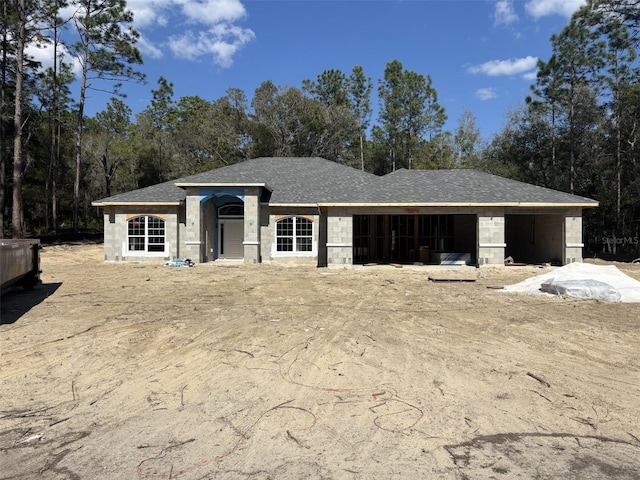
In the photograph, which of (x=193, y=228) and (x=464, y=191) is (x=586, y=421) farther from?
(x=193, y=228)

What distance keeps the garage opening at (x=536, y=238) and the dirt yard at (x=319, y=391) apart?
38.7ft

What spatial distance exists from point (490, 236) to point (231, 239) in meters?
13.2

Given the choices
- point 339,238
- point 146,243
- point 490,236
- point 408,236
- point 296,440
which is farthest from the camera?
point 408,236

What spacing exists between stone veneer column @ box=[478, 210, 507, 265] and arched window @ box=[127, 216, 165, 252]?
15587mm

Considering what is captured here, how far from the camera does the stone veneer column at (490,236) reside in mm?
18859

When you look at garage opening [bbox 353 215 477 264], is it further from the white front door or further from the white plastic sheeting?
the white plastic sheeting

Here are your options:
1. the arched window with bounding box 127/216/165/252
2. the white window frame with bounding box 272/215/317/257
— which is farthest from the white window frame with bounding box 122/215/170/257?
the white window frame with bounding box 272/215/317/257

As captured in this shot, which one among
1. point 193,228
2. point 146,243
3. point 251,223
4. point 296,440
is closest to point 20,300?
point 296,440

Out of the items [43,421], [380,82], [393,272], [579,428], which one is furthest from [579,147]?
[43,421]

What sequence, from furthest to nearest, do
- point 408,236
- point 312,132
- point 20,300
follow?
point 312,132 → point 408,236 → point 20,300

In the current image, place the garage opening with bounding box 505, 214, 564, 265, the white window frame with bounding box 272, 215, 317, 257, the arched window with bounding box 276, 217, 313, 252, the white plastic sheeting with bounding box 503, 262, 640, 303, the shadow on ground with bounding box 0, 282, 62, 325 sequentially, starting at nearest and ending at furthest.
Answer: the shadow on ground with bounding box 0, 282, 62, 325 → the white plastic sheeting with bounding box 503, 262, 640, 303 → the garage opening with bounding box 505, 214, 564, 265 → the white window frame with bounding box 272, 215, 317, 257 → the arched window with bounding box 276, 217, 313, 252

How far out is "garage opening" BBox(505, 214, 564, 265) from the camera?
20139mm

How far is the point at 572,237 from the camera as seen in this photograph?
1922 centimetres

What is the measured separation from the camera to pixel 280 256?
2125 centimetres
